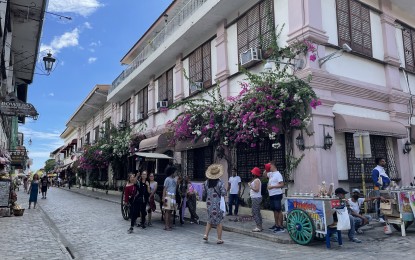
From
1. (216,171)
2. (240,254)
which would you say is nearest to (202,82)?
(216,171)

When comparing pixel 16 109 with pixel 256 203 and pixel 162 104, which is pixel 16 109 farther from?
pixel 256 203

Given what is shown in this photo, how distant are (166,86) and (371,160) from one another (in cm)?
1104

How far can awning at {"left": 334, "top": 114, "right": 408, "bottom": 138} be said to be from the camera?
1011 cm

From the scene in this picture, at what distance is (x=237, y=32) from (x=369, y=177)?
6992 mm

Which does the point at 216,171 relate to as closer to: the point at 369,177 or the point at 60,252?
the point at 60,252

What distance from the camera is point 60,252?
6.73 metres

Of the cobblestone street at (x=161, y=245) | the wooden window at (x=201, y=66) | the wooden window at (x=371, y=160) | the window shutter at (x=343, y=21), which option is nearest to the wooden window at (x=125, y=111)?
the wooden window at (x=201, y=66)

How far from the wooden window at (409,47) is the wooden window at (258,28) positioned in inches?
243

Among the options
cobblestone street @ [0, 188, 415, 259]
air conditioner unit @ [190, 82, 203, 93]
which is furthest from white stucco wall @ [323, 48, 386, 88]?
air conditioner unit @ [190, 82, 203, 93]

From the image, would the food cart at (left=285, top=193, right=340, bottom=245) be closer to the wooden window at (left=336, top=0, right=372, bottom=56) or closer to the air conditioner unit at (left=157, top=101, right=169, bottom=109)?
the wooden window at (left=336, top=0, right=372, bottom=56)

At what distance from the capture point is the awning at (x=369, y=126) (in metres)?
10.1

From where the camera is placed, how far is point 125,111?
25000 millimetres

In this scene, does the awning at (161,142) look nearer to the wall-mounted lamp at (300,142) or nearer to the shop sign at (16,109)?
the shop sign at (16,109)

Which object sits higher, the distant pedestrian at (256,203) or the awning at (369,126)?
the awning at (369,126)
